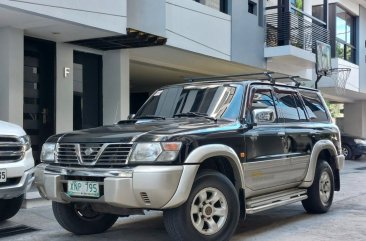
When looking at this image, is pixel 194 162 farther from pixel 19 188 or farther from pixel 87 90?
pixel 87 90

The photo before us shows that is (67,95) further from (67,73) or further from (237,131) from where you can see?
(237,131)

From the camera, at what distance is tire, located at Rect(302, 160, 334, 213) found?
25.2 feet

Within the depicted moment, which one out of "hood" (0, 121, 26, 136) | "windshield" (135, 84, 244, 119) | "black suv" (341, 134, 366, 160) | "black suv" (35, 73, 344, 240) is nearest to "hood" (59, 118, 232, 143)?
"black suv" (35, 73, 344, 240)

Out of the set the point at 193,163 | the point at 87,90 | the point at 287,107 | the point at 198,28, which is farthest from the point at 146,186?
the point at 198,28

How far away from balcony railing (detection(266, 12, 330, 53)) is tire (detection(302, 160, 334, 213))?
8.58 metres

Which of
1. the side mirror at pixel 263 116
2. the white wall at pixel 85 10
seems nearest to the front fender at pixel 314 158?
the side mirror at pixel 263 116

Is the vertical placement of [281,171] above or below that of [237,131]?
below

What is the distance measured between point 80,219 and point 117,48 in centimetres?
630

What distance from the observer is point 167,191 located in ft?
16.7

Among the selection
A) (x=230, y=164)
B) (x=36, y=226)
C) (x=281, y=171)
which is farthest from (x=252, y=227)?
(x=36, y=226)

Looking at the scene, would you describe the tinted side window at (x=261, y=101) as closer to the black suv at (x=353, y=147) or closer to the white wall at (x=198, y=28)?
the white wall at (x=198, y=28)

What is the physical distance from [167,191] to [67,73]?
673 centimetres

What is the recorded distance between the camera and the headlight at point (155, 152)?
521cm

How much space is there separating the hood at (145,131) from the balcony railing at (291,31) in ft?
34.8
